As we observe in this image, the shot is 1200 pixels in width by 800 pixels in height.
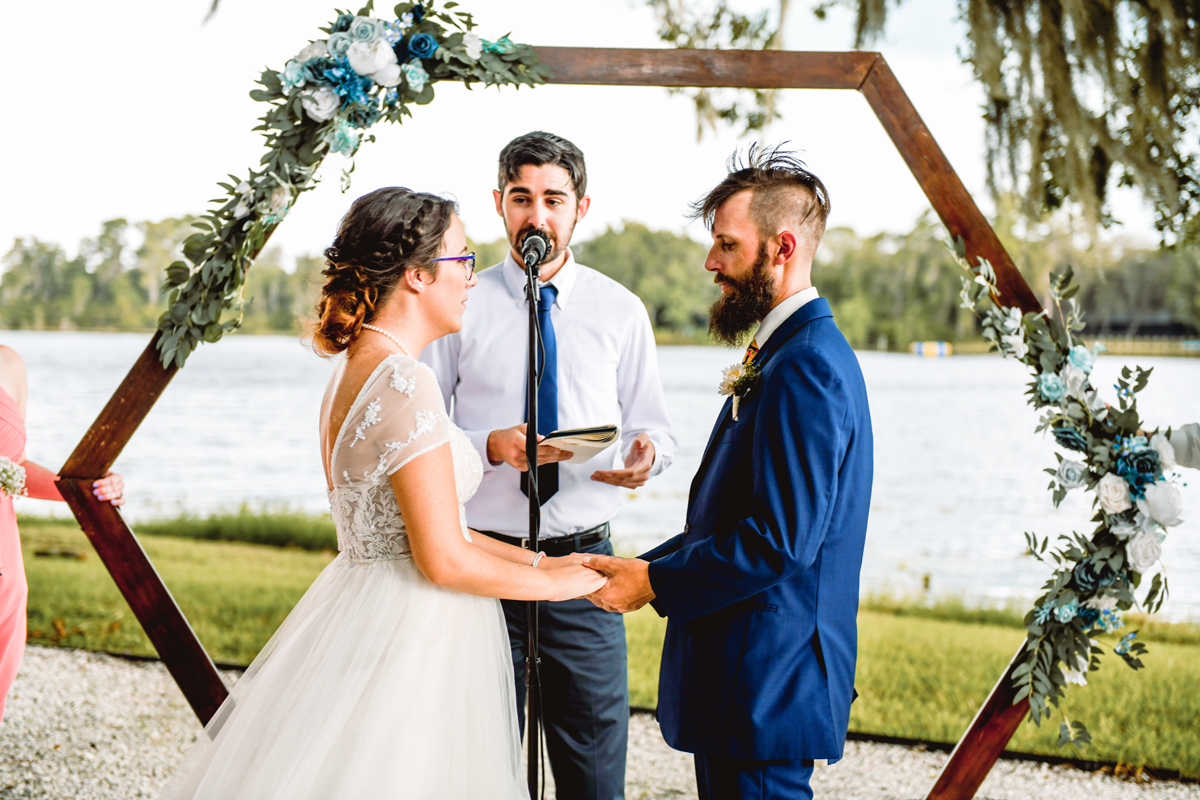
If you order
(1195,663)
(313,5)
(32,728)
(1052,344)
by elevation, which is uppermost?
(313,5)

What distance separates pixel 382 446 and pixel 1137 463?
7.58 feet

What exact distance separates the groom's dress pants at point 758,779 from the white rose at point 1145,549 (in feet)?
4.63

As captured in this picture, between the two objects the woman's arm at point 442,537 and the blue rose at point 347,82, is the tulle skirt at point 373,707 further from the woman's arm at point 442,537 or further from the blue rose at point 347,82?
the blue rose at point 347,82

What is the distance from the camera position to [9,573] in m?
3.01

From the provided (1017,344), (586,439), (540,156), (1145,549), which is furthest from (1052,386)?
(540,156)

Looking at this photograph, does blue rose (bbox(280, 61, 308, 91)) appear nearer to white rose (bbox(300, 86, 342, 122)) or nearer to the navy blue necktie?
white rose (bbox(300, 86, 342, 122))

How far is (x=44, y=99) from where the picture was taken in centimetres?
785

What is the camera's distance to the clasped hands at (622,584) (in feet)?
7.55

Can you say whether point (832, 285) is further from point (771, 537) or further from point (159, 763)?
point (771, 537)

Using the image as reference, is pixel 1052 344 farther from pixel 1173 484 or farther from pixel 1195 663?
pixel 1195 663

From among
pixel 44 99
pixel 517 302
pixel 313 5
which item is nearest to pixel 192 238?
pixel 517 302

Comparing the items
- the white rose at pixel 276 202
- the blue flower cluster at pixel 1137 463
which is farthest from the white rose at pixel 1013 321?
the white rose at pixel 276 202

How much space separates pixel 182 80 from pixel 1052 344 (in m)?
7.53

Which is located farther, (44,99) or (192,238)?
(44,99)
